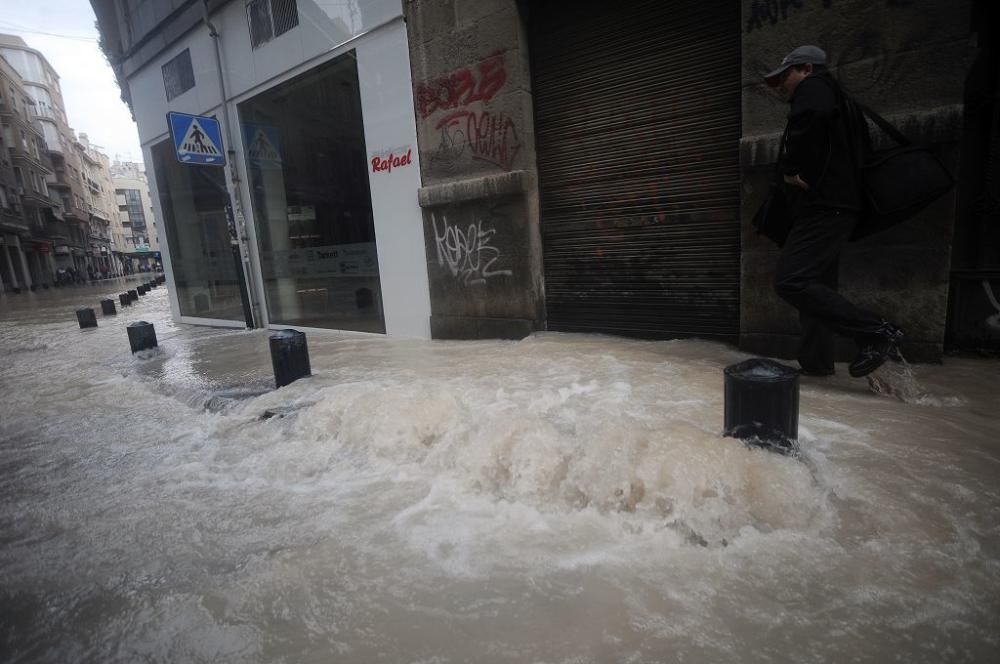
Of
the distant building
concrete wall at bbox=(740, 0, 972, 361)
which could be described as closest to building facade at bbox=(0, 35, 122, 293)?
the distant building

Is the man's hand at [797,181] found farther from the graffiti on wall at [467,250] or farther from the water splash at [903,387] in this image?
the graffiti on wall at [467,250]

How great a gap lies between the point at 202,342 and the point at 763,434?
27.1 ft

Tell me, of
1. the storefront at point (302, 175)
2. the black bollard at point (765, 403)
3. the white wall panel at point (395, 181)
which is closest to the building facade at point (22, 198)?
the storefront at point (302, 175)

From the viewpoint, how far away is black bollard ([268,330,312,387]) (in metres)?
4.69

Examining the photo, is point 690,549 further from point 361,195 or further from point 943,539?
point 361,195

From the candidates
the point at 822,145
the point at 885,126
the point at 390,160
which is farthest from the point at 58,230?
the point at 885,126

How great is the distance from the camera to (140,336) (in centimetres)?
728

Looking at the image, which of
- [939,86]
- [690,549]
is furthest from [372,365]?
[939,86]

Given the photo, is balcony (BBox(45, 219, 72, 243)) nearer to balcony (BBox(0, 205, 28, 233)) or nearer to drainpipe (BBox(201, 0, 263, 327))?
balcony (BBox(0, 205, 28, 233))

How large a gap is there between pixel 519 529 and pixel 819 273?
8.04ft

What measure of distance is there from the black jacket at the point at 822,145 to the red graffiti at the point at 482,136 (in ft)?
9.86

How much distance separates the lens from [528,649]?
1613mm

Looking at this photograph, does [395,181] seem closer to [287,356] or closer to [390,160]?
[390,160]

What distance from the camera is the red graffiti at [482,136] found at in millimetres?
5605
